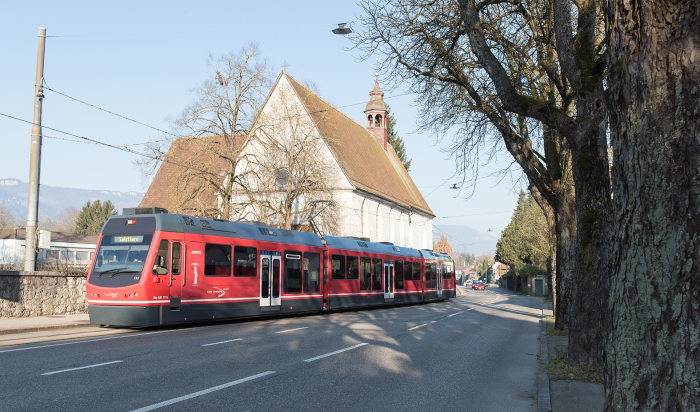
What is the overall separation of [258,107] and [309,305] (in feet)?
39.3

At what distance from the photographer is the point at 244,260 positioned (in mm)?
17969

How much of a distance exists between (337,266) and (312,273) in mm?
2000

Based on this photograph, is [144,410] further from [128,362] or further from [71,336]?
→ [71,336]

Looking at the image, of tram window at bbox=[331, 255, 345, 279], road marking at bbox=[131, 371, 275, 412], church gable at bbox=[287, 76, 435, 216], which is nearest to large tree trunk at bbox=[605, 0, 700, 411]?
road marking at bbox=[131, 371, 275, 412]

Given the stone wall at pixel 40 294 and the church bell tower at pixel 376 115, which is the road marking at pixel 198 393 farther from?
the church bell tower at pixel 376 115

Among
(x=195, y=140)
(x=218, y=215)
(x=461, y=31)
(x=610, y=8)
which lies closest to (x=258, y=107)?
(x=195, y=140)

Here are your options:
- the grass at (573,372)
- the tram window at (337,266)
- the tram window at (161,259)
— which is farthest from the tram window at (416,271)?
the grass at (573,372)

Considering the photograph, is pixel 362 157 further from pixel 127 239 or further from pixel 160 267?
pixel 160 267

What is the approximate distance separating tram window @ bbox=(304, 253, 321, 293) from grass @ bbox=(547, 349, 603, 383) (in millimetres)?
12418

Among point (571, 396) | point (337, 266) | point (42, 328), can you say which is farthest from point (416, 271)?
point (571, 396)

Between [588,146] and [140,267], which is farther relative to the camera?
[140,267]

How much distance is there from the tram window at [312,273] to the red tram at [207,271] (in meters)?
0.04

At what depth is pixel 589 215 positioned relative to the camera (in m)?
9.05

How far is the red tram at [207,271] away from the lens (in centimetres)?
1454
